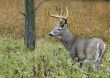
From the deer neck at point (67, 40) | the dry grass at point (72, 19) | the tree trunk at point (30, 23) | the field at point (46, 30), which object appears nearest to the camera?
the field at point (46, 30)

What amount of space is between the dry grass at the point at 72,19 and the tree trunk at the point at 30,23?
5.02 meters

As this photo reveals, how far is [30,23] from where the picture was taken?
13.7 metres

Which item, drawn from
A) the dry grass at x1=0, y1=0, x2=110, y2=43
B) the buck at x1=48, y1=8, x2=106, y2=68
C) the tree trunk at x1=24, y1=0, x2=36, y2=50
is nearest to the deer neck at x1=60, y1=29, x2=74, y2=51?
the buck at x1=48, y1=8, x2=106, y2=68

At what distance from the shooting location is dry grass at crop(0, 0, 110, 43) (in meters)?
20.5

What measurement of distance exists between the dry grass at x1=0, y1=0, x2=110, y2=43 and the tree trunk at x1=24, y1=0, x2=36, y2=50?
5.02 m

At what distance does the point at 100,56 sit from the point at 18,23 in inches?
436

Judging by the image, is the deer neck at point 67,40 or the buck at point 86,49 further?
the deer neck at point 67,40

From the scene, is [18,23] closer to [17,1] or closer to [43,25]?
[43,25]

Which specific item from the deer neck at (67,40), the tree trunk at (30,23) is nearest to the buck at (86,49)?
the deer neck at (67,40)

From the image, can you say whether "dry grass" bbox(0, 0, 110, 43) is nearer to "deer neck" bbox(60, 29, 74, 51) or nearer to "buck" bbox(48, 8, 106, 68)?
"deer neck" bbox(60, 29, 74, 51)

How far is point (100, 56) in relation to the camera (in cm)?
1103

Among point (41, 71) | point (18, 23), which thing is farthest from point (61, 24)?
point (18, 23)

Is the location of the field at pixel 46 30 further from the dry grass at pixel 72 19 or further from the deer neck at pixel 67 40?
the deer neck at pixel 67 40

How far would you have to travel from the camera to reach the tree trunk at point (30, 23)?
44.2ft
